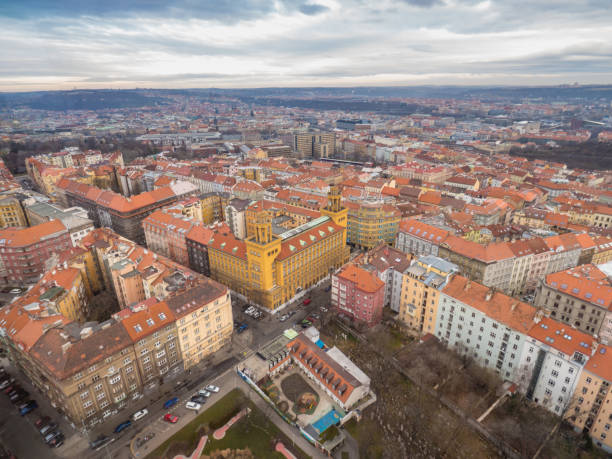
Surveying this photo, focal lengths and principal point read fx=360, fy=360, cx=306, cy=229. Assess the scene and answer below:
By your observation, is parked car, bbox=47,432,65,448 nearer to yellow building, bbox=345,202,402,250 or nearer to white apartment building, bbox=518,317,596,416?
white apartment building, bbox=518,317,596,416

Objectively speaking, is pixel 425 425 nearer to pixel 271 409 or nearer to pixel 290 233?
pixel 271 409

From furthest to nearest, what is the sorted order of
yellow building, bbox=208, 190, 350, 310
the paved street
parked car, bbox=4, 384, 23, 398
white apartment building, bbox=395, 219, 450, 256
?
white apartment building, bbox=395, 219, 450, 256 → yellow building, bbox=208, 190, 350, 310 → parked car, bbox=4, 384, 23, 398 → the paved street

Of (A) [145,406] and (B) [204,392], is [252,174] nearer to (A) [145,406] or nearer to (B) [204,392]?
(B) [204,392]

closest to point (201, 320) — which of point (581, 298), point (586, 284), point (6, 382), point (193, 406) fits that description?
point (193, 406)

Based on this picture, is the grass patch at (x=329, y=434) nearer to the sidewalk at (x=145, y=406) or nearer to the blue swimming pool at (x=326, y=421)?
the blue swimming pool at (x=326, y=421)

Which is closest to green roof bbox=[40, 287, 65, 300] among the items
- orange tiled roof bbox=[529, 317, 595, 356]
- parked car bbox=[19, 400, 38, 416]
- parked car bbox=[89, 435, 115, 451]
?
parked car bbox=[19, 400, 38, 416]

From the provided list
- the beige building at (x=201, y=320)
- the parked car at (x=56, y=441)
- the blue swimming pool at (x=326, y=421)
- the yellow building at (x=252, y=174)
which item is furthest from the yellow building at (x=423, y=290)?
the yellow building at (x=252, y=174)
